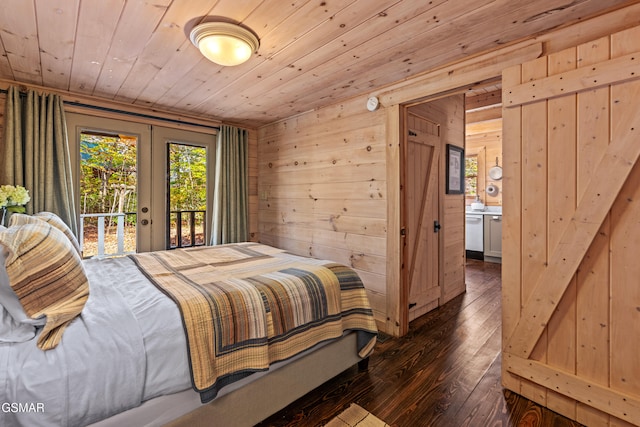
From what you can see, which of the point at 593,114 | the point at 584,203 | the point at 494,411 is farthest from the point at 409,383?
the point at 593,114

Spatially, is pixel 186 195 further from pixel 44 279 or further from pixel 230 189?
pixel 44 279

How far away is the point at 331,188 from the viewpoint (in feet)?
10.9

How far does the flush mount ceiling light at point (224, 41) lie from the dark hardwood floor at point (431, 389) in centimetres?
227

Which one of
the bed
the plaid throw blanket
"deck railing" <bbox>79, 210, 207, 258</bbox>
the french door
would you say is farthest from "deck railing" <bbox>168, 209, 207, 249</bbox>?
the bed

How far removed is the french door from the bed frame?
263 centimetres

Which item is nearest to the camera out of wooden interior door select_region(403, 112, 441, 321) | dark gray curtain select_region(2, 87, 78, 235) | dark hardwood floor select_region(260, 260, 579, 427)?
dark hardwood floor select_region(260, 260, 579, 427)

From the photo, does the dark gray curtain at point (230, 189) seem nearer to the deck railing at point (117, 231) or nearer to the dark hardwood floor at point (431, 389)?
the deck railing at point (117, 231)

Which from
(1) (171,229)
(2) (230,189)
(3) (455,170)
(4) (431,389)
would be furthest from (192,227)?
(3) (455,170)

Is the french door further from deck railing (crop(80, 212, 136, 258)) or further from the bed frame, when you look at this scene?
the bed frame

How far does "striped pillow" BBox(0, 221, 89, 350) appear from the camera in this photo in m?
1.15

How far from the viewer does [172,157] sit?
3.68 metres

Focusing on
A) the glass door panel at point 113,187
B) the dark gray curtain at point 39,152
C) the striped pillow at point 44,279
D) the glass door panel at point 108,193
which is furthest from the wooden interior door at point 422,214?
the dark gray curtain at point 39,152

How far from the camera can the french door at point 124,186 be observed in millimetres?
3207

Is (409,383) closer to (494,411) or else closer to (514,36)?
(494,411)
